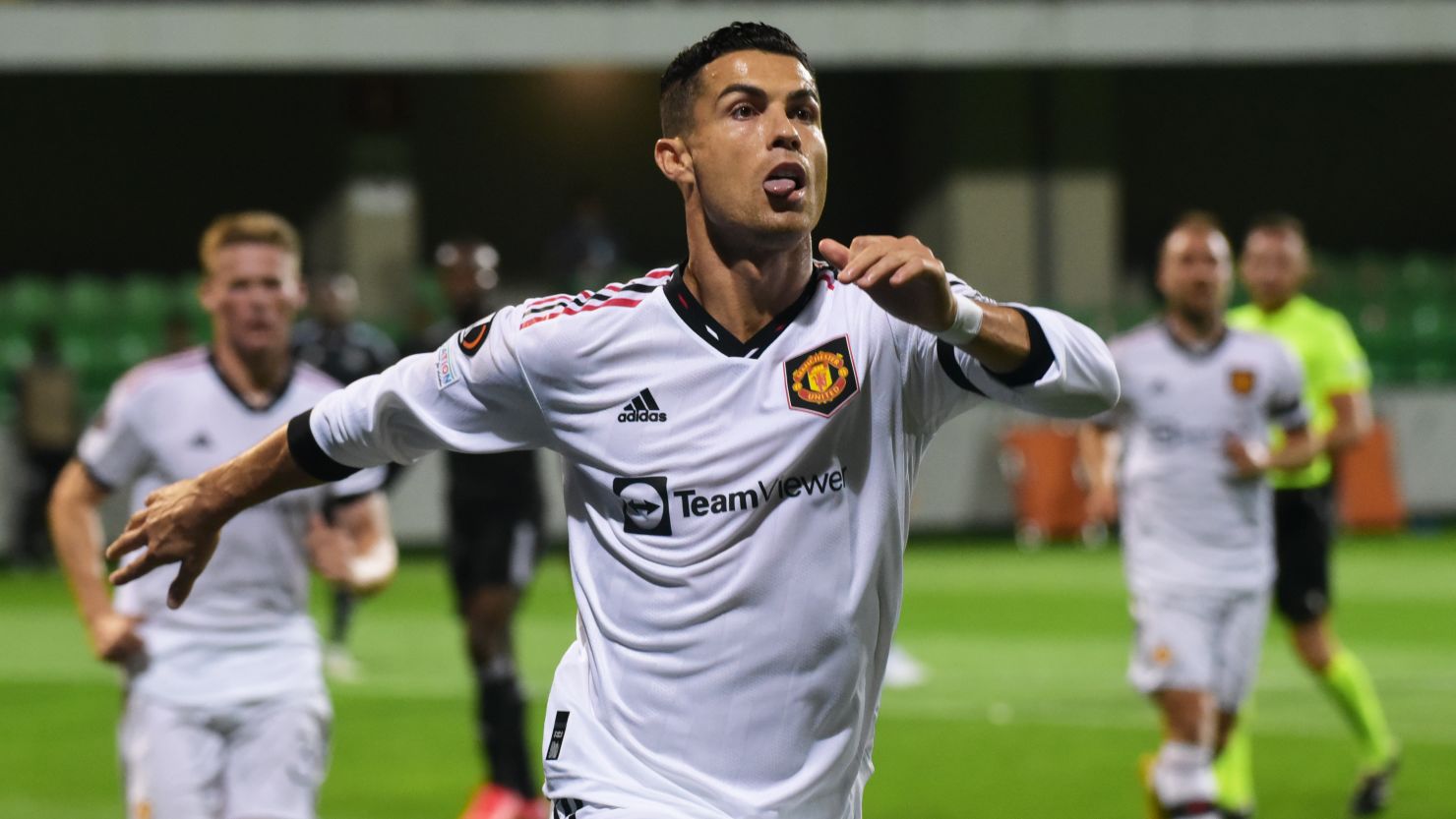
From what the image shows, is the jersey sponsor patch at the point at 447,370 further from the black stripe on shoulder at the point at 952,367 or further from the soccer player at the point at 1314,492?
the soccer player at the point at 1314,492

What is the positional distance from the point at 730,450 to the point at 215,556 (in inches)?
96.4

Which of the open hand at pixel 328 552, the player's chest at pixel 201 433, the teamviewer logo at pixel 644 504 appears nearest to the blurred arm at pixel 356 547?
the open hand at pixel 328 552

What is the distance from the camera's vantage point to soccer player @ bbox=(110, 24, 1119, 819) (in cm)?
384

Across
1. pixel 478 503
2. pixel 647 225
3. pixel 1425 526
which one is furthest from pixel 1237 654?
pixel 647 225

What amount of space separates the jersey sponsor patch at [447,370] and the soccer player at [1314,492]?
581 cm

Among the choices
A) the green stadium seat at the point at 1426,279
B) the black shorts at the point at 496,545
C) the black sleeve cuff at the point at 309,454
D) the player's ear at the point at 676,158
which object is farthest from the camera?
the green stadium seat at the point at 1426,279

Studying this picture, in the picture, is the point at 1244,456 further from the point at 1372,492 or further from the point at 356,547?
the point at 1372,492

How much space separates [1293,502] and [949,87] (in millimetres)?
17177

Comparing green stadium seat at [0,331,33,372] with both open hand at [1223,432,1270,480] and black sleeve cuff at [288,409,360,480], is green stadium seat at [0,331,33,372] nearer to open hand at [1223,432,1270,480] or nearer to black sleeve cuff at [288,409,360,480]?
open hand at [1223,432,1270,480]

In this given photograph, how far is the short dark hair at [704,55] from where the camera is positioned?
388 cm

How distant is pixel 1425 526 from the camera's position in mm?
22719

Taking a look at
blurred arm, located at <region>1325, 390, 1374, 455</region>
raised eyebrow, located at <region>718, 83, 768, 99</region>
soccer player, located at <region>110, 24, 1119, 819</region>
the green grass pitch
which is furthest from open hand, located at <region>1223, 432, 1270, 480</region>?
raised eyebrow, located at <region>718, 83, 768, 99</region>

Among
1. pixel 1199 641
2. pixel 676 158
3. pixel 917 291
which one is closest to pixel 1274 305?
pixel 1199 641

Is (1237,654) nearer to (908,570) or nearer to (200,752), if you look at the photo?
(200,752)
